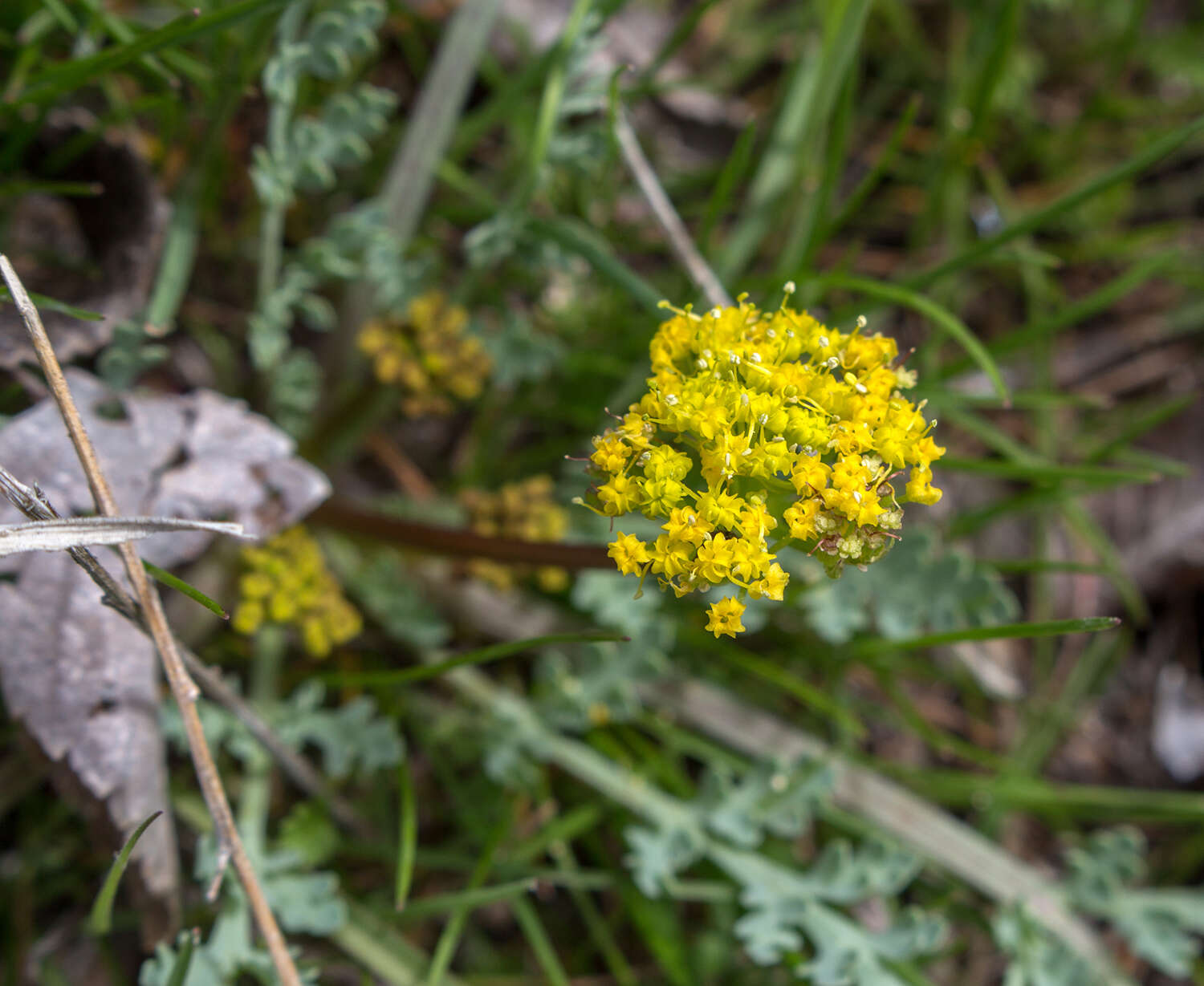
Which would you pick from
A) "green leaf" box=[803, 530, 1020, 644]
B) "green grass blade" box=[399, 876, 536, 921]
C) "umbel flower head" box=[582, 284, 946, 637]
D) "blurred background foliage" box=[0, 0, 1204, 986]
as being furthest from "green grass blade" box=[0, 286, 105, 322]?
"green leaf" box=[803, 530, 1020, 644]

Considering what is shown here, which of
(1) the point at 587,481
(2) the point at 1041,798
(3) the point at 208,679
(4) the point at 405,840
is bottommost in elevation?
(4) the point at 405,840

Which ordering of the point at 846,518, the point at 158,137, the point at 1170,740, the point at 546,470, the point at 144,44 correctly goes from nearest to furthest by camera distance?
the point at 846,518
the point at 144,44
the point at 158,137
the point at 546,470
the point at 1170,740

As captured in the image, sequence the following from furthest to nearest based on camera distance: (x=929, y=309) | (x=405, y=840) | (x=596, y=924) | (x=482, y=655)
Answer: (x=596, y=924) < (x=929, y=309) < (x=405, y=840) < (x=482, y=655)

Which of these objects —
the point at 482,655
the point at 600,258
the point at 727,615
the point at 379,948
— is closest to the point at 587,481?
the point at 600,258

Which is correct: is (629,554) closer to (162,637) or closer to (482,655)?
(482,655)

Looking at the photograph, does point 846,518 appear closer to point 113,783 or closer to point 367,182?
point 113,783

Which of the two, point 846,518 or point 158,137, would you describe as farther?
point 158,137

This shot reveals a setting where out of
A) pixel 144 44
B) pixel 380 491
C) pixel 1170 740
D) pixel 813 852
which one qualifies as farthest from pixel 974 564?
pixel 144 44
